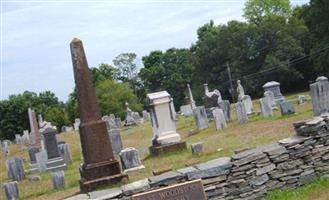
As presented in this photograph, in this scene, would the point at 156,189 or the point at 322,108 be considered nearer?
the point at 156,189

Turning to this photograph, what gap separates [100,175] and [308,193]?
16.5 ft

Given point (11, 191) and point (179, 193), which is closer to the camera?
point (179, 193)

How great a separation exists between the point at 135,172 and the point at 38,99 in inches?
3086

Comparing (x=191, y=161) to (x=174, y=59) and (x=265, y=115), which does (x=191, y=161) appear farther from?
(x=174, y=59)

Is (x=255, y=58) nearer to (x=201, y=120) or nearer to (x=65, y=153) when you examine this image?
(x=201, y=120)

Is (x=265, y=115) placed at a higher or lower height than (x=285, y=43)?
lower

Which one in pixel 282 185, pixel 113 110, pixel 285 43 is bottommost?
pixel 282 185

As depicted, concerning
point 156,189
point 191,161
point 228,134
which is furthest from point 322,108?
point 156,189

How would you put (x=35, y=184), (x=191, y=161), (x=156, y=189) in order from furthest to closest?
1. (x=35, y=184)
2. (x=191, y=161)
3. (x=156, y=189)

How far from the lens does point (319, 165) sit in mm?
9117

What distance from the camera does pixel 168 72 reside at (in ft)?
267

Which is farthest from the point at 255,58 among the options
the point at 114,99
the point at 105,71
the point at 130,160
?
the point at 130,160

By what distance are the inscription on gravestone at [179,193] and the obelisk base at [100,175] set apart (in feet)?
13.7

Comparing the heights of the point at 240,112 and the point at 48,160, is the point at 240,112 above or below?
above
